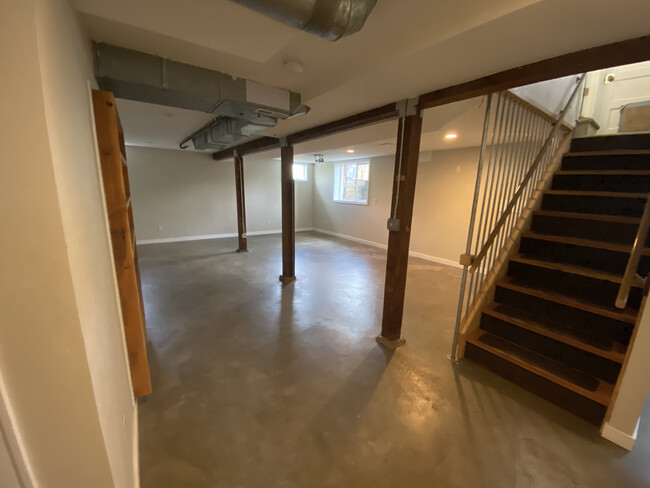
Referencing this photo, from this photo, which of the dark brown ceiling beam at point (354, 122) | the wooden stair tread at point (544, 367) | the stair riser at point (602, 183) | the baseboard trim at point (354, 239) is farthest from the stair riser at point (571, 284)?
the baseboard trim at point (354, 239)

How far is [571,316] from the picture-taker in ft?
6.64

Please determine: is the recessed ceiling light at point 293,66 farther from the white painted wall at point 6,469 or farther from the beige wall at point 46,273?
the white painted wall at point 6,469

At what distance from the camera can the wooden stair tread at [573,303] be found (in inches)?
71.8

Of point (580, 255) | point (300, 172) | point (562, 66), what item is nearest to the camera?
point (562, 66)

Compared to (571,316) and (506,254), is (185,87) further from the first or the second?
(571,316)

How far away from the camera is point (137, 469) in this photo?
1.30 metres

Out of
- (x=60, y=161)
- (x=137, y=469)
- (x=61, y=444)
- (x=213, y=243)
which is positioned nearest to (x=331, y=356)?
(x=137, y=469)

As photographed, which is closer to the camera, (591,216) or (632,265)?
(632,265)

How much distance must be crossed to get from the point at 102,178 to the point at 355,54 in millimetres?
1572

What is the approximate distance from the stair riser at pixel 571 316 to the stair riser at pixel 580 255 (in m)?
0.46

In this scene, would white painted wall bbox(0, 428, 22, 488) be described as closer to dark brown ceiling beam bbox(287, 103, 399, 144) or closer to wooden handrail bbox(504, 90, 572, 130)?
dark brown ceiling beam bbox(287, 103, 399, 144)

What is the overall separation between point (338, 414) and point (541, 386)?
57.0 inches

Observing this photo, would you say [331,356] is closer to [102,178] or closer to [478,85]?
[102,178]

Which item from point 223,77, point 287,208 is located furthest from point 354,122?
point 287,208
